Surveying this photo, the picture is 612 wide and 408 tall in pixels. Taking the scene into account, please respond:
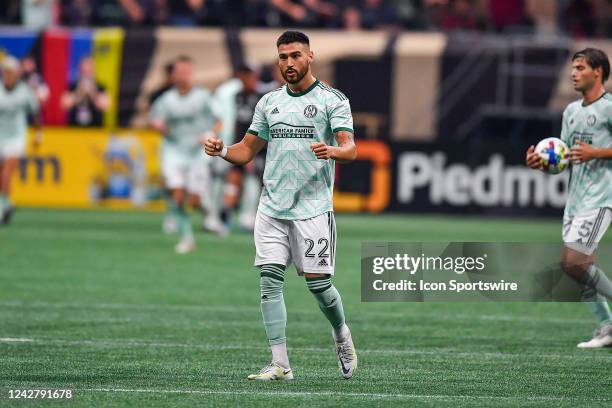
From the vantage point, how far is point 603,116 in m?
10.7

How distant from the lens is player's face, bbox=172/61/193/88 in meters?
19.4

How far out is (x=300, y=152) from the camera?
29.8 feet

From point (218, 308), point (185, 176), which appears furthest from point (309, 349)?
point (185, 176)

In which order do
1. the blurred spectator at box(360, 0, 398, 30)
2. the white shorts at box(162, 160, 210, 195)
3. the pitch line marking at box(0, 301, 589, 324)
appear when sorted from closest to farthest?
the pitch line marking at box(0, 301, 589, 324)
the white shorts at box(162, 160, 210, 195)
the blurred spectator at box(360, 0, 398, 30)

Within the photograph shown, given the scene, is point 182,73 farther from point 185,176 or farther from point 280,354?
point 280,354

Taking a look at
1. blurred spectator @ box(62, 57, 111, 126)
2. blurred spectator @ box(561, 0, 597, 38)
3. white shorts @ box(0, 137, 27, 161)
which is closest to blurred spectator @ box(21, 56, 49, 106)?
blurred spectator @ box(62, 57, 111, 126)

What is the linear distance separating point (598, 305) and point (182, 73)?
9.82 metres

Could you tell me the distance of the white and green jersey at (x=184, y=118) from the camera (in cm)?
2027

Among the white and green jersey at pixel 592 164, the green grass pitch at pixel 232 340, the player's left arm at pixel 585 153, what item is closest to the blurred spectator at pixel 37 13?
the green grass pitch at pixel 232 340

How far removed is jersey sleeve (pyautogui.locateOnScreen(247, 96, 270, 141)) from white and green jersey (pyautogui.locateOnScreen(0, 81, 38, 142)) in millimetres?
14228

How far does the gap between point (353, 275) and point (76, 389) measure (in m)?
8.75

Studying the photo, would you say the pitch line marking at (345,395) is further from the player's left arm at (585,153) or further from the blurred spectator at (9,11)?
the blurred spectator at (9,11)

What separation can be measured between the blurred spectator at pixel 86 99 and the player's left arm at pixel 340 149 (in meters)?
18.7

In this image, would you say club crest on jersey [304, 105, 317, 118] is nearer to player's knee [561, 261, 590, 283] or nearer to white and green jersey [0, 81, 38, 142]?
player's knee [561, 261, 590, 283]
